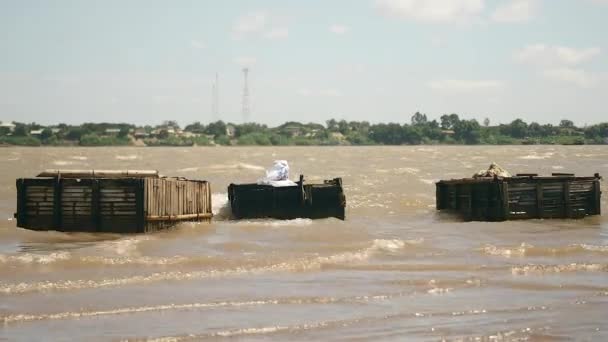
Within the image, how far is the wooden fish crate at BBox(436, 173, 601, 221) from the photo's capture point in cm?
2817

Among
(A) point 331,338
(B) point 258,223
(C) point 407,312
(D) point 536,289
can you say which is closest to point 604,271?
(D) point 536,289

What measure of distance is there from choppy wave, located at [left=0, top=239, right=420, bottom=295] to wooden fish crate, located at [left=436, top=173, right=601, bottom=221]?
20.6ft

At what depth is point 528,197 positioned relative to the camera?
93.0 feet

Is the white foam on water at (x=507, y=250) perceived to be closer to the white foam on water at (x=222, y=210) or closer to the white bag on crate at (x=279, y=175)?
the white bag on crate at (x=279, y=175)

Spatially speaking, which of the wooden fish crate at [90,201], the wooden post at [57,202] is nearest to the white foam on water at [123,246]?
the wooden fish crate at [90,201]

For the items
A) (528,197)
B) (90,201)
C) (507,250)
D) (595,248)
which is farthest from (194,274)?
(528,197)

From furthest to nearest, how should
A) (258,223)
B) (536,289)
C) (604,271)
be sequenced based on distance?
(258,223)
(604,271)
(536,289)

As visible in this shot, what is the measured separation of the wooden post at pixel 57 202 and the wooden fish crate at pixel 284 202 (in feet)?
20.4

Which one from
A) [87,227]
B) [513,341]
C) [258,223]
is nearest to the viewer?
[513,341]

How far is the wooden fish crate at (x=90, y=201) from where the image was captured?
934 inches

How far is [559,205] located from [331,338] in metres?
17.5

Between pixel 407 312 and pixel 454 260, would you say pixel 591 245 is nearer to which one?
pixel 454 260

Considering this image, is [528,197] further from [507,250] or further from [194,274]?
[194,274]

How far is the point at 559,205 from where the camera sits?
28719mm
